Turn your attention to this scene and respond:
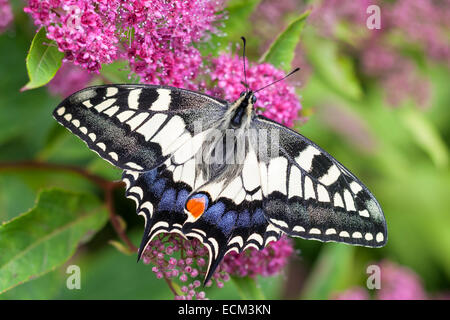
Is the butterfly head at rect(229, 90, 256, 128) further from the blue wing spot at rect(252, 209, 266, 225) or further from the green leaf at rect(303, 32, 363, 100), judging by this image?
the green leaf at rect(303, 32, 363, 100)

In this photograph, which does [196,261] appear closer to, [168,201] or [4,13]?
[168,201]

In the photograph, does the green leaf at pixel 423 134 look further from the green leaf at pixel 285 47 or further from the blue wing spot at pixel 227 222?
the blue wing spot at pixel 227 222

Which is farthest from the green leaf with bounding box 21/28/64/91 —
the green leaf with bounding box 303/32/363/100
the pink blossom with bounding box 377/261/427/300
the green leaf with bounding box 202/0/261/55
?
the pink blossom with bounding box 377/261/427/300

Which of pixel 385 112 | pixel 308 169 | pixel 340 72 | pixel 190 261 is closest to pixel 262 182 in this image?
pixel 308 169

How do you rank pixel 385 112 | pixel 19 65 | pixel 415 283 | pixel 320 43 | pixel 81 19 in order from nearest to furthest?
pixel 81 19, pixel 19 65, pixel 320 43, pixel 415 283, pixel 385 112

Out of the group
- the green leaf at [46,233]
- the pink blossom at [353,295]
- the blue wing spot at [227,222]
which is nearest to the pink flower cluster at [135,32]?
the blue wing spot at [227,222]
